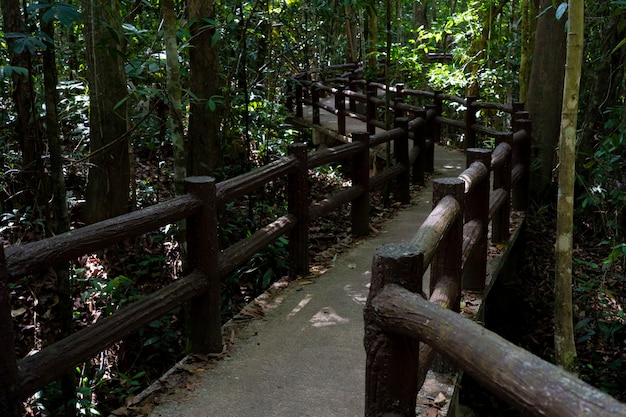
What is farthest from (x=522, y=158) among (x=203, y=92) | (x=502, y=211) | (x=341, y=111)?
(x=341, y=111)

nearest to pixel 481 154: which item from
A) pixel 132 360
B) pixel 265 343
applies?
pixel 265 343

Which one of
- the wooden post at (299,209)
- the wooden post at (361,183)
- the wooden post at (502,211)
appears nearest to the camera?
the wooden post at (299,209)

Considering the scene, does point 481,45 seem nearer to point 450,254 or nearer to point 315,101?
point 315,101

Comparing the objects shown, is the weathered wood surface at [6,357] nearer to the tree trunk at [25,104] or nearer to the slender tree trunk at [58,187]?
the slender tree trunk at [58,187]

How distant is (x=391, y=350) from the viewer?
2424 millimetres

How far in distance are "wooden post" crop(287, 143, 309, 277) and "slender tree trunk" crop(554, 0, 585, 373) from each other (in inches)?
82.3

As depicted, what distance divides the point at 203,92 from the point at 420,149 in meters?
3.54

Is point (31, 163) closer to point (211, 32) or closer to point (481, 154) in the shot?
point (211, 32)

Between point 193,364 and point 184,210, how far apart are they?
0.99m

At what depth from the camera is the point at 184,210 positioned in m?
3.92

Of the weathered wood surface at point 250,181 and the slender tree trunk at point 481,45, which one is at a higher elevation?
the slender tree trunk at point 481,45

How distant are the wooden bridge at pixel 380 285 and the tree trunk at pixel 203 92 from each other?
1658 mm

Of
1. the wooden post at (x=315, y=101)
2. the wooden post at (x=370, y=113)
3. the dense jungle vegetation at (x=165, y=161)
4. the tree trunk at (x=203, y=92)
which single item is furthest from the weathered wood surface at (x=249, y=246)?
the wooden post at (x=315, y=101)

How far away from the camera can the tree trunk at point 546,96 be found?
28.7 feet
